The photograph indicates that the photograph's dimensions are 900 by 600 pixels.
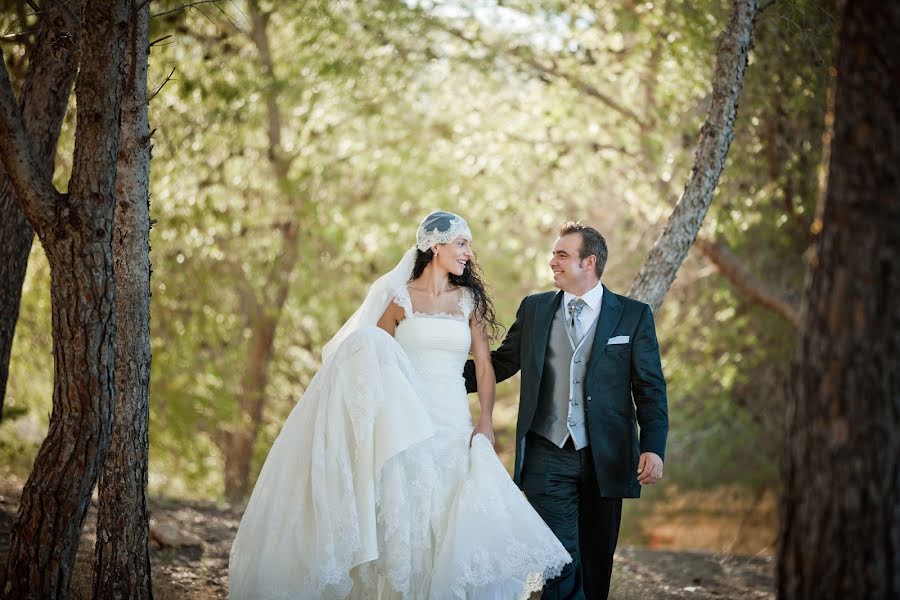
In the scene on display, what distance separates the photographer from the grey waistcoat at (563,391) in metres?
5.09

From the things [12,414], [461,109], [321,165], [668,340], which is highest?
[461,109]

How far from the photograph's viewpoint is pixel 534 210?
40.0 feet

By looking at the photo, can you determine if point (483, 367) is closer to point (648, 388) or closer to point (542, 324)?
point (542, 324)

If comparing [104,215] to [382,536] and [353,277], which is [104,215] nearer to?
[382,536]

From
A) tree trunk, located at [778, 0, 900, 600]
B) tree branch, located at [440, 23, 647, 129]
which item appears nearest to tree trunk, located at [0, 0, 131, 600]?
tree trunk, located at [778, 0, 900, 600]

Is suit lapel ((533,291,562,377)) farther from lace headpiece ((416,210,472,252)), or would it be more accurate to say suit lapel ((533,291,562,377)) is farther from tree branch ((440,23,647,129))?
tree branch ((440,23,647,129))

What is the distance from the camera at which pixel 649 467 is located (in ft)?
16.2

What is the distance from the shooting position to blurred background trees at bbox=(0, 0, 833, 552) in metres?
9.53

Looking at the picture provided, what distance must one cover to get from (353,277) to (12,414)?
555 centimetres

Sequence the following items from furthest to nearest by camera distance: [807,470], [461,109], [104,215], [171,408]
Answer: [461,109] < [171,408] < [104,215] < [807,470]

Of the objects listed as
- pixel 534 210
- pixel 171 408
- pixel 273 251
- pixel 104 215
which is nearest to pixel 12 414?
pixel 171 408

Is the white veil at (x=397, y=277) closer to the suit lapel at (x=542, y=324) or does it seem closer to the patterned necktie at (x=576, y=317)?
the suit lapel at (x=542, y=324)

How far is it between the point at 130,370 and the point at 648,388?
2.60 m

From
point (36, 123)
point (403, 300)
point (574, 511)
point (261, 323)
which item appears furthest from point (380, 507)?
point (261, 323)
